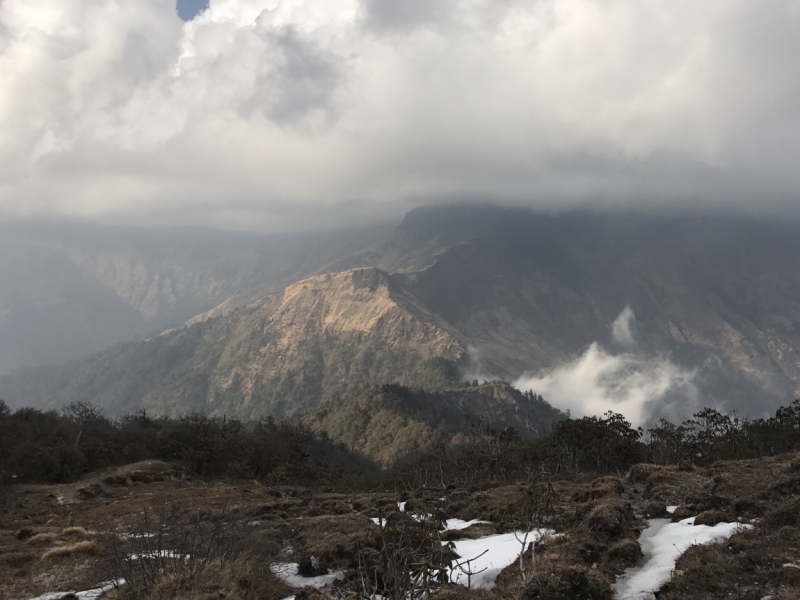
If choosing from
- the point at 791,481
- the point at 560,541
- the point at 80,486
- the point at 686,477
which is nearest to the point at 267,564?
the point at 560,541

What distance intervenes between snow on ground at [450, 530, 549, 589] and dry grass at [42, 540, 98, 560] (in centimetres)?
1601

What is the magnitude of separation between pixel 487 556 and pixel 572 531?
138 inches

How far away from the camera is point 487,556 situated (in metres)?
17.7

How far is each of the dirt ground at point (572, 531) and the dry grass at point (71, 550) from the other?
1.6 inches

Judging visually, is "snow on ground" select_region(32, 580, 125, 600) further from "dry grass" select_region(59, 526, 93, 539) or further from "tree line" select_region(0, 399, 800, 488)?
"tree line" select_region(0, 399, 800, 488)

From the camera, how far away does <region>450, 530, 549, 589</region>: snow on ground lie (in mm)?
15719

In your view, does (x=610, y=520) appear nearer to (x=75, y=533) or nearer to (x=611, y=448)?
(x=75, y=533)

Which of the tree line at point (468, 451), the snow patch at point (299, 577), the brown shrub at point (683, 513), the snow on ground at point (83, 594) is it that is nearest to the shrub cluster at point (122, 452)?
the tree line at point (468, 451)

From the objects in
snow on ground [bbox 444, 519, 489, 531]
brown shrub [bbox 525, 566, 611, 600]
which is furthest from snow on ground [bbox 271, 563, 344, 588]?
snow on ground [bbox 444, 519, 489, 531]

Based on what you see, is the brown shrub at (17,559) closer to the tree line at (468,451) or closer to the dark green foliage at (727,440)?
the tree line at (468,451)

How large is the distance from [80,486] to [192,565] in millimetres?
50949

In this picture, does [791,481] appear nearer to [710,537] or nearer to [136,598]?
[710,537]

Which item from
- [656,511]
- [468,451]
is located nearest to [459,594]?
[656,511]

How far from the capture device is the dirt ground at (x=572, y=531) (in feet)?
41.9
